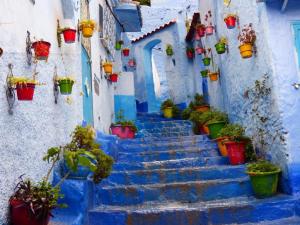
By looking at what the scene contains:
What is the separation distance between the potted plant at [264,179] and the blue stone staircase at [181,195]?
0.44ft

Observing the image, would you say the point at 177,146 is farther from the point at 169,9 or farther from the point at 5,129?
the point at 169,9

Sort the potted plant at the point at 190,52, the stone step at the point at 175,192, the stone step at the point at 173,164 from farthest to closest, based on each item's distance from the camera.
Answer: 1. the potted plant at the point at 190,52
2. the stone step at the point at 173,164
3. the stone step at the point at 175,192

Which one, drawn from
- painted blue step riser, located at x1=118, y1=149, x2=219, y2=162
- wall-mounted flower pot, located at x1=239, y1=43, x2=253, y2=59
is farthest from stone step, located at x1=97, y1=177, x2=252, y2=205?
wall-mounted flower pot, located at x1=239, y1=43, x2=253, y2=59

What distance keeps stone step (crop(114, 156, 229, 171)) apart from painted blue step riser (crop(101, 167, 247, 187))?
525 mm

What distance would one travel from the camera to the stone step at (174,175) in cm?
689

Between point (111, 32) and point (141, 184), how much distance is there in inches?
274

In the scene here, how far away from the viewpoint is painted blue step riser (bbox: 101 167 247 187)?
22.6 feet

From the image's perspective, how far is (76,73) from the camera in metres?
6.77

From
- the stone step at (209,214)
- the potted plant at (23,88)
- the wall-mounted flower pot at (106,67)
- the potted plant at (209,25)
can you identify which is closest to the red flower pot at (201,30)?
the potted plant at (209,25)

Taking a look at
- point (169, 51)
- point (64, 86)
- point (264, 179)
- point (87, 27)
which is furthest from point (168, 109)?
point (64, 86)

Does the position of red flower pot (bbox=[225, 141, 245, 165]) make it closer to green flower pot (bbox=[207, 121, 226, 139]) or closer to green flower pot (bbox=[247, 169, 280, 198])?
green flower pot (bbox=[247, 169, 280, 198])

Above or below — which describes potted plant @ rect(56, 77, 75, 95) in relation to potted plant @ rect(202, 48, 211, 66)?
below

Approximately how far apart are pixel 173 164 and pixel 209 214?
2.14 m

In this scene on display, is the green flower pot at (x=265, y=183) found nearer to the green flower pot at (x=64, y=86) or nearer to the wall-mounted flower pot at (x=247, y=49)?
the wall-mounted flower pot at (x=247, y=49)
